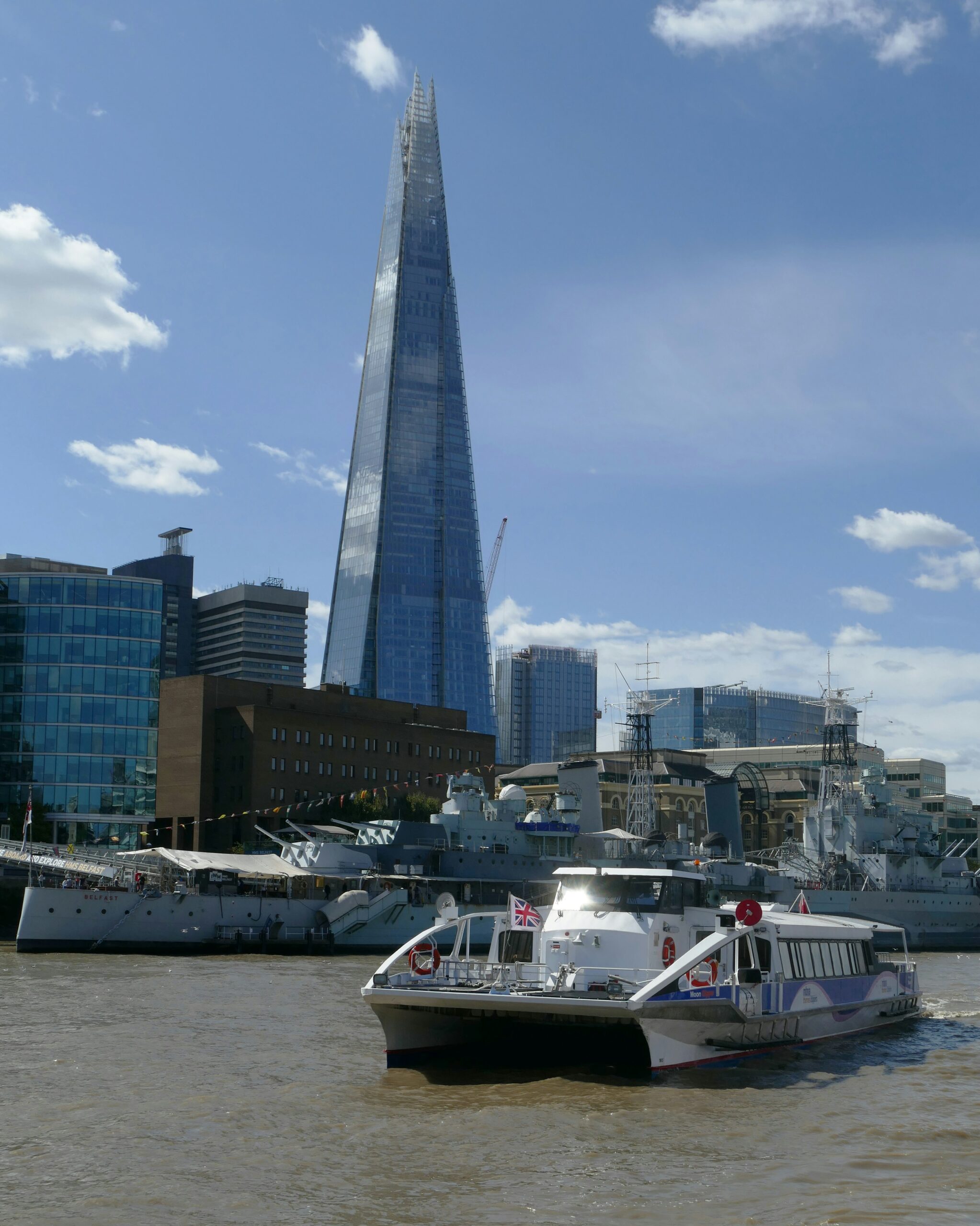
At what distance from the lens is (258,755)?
119438 millimetres

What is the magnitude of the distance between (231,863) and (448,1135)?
5562 cm

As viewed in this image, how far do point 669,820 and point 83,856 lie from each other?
93.5m

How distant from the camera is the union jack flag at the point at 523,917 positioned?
30.2 meters

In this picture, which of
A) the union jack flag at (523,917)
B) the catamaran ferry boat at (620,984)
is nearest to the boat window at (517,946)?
the catamaran ferry boat at (620,984)

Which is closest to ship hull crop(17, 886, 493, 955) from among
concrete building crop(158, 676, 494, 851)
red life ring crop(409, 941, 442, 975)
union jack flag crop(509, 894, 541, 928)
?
concrete building crop(158, 676, 494, 851)

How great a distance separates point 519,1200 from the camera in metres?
16.6

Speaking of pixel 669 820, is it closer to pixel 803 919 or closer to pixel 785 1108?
pixel 803 919

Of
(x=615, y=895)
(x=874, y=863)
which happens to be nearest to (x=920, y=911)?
(x=874, y=863)

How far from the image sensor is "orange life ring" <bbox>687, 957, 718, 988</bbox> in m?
25.0

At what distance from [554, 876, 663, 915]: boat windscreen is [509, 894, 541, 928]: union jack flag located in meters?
1.07

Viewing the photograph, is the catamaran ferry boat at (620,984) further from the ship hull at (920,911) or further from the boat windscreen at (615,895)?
the ship hull at (920,911)

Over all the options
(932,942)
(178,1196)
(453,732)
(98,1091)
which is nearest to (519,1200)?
(178,1196)

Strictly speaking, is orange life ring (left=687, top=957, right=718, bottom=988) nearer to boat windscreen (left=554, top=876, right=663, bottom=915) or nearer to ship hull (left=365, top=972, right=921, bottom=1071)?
ship hull (left=365, top=972, right=921, bottom=1071)

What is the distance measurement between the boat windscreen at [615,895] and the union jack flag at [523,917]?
1066 millimetres
